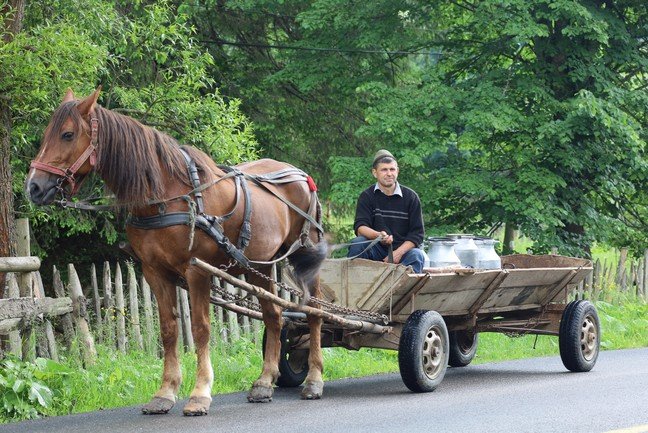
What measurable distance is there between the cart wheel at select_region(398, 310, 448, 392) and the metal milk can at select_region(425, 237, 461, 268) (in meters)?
1.02

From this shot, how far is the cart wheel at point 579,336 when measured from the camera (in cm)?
1062

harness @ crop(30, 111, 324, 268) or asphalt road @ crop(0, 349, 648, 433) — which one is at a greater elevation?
harness @ crop(30, 111, 324, 268)

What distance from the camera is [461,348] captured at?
38.1ft

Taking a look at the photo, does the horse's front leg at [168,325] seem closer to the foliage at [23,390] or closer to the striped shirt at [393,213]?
the foliage at [23,390]

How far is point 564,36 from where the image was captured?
18094 millimetres

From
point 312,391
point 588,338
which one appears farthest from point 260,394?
point 588,338

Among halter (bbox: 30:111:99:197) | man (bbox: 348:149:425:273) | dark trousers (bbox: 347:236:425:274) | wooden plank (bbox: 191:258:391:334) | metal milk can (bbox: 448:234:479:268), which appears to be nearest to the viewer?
halter (bbox: 30:111:99:197)

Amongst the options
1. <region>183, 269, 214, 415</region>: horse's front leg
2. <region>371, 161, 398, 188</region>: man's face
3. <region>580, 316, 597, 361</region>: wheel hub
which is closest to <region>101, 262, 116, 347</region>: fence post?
<region>183, 269, 214, 415</region>: horse's front leg

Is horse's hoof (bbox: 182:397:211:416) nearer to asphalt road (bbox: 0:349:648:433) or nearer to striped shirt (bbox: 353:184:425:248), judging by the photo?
asphalt road (bbox: 0:349:648:433)

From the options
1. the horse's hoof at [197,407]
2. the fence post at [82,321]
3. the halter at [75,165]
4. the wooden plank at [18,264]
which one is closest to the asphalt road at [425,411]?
the horse's hoof at [197,407]

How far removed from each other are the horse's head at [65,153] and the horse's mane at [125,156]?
0.4 inches

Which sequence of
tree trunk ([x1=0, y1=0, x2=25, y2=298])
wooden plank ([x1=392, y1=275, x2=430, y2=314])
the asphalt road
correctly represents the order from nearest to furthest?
the asphalt road < wooden plank ([x1=392, y1=275, x2=430, y2=314]) < tree trunk ([x1=0, y1=0, x2=25, y2=298])

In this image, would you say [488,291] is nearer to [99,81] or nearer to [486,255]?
[486,255]

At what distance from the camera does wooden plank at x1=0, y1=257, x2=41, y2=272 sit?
8492 millimetres
